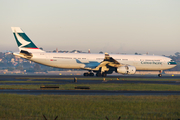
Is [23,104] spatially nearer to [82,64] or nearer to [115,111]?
[115,111]

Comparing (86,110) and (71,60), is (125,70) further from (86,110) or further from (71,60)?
(86,110)

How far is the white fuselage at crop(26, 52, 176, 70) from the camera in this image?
48.4m

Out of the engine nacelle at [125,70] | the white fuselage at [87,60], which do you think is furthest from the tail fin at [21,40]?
the engine nacelle at [125,70]

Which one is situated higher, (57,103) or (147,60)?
(147,60)

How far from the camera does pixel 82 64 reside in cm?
5022

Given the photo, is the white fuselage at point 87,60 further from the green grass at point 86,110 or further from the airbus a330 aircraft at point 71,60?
the green grass at point 86,110

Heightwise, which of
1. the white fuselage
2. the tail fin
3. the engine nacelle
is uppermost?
the tail fin

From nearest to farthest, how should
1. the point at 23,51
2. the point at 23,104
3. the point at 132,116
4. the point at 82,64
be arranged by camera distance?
the point at 132,116, the point at 23,104, the point at 23,51, the point at 82,64

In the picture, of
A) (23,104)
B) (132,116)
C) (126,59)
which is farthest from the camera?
(126,59)

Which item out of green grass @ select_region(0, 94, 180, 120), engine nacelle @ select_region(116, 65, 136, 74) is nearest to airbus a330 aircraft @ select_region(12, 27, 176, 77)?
engine nacelle @ select_region(116, 65, 136, 74)

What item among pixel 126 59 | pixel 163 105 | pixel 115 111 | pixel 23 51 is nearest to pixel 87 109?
pixel 115 111

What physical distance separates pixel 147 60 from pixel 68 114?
43.9m

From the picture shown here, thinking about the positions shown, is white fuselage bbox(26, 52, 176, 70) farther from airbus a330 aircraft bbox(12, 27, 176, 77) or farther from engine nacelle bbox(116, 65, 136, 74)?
engine nacelle bbox(116, 65, 136, 74)

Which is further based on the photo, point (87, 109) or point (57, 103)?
point (57, 103)
